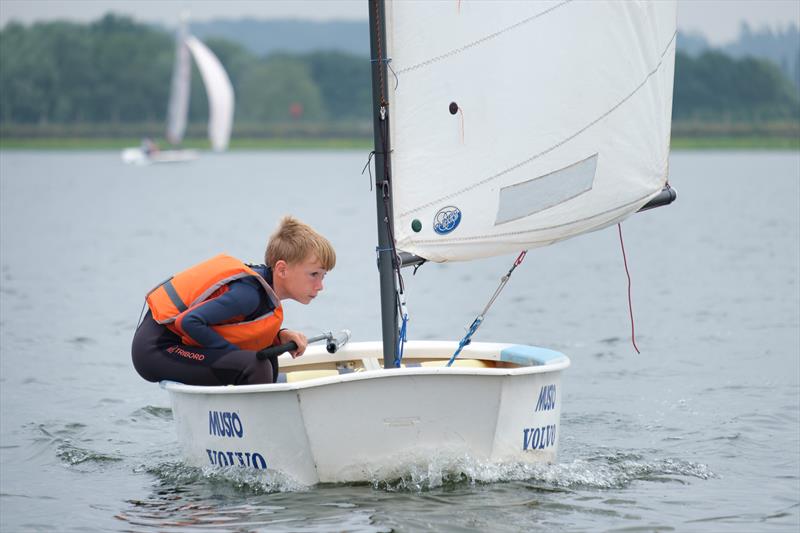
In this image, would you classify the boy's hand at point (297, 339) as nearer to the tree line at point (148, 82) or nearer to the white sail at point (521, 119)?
the white sail at point (521, 119)

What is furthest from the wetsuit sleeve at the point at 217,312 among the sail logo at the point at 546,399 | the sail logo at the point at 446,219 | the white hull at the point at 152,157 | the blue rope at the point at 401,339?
the white hull at the point at 152,157

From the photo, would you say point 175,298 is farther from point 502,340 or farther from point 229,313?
point 502,340

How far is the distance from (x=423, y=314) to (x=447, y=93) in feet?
28.8

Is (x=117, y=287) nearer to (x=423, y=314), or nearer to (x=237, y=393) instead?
(x=423, y=314)

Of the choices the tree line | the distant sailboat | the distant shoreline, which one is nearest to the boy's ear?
the distant sailboat

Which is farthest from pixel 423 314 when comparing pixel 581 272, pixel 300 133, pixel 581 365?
pixel 300 133

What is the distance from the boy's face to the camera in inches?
252

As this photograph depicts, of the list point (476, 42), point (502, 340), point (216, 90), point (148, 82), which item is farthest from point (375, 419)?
point (148, 82)

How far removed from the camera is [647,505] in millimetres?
6422

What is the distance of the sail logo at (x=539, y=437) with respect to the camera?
20.9 ft

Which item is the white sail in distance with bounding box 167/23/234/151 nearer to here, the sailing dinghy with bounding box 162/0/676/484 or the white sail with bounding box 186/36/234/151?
the white sail with bounding box 186/36/234/151

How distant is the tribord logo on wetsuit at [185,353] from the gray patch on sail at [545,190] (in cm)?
161

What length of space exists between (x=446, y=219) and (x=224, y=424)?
1.47 meters

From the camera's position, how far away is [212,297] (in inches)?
251
